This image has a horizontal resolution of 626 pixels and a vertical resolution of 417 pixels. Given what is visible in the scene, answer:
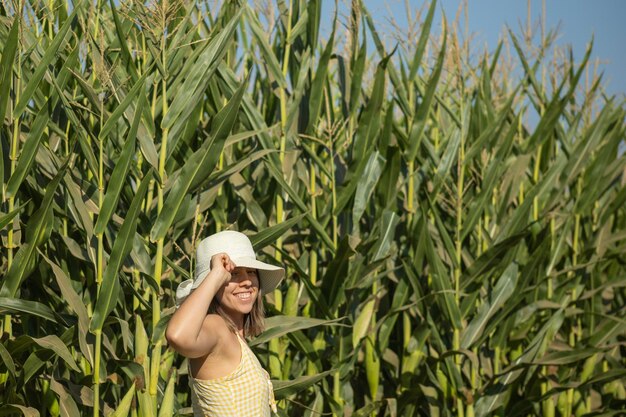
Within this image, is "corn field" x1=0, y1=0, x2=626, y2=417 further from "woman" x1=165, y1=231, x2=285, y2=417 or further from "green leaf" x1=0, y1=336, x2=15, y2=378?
"woman" x1=165, y1=231, x2=285, y2=417

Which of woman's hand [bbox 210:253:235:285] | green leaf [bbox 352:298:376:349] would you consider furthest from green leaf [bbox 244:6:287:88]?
woman's hand [bbox 210:253:235:285]

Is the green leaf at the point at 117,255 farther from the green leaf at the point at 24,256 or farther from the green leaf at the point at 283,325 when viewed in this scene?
the green leaf at the point at 283,325

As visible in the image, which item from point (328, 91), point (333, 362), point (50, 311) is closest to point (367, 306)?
point (333, 362)

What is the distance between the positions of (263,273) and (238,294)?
0.18 m

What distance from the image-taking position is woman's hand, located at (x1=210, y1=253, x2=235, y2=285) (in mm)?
2562

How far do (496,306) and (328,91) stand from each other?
1.28 meters

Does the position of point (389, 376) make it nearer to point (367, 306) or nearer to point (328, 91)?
point (367, 306)

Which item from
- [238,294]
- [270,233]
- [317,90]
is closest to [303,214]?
[270,233]

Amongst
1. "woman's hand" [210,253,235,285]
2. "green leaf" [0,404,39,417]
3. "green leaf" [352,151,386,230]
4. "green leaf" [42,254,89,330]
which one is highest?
"green leaf" [352,151,386,230]

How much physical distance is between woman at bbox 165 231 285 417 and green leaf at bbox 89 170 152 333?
904mm

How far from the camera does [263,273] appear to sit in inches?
117

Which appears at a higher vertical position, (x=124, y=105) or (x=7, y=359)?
(x=124, y=105)

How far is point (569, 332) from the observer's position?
18.7 feet

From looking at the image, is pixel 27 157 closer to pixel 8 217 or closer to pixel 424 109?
pixel 8 217
